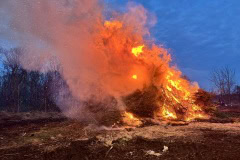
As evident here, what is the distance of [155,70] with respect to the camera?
16359mm

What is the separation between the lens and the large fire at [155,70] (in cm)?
1574

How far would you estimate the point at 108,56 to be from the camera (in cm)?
1605

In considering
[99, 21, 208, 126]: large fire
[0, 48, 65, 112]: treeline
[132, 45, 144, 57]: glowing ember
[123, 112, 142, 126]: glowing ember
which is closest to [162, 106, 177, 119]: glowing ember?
[99, 21, 208, 126]: large fire

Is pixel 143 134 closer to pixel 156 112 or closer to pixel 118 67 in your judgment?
pixel 156 112

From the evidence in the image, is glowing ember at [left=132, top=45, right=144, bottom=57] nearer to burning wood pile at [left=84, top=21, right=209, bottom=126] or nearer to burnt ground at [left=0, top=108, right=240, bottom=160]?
burning wood pile at [left=84, top=21, right=209, bottom=126]

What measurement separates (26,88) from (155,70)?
30644mm

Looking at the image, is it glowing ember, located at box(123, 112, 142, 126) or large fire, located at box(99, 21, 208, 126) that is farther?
large fire, located at box(99, 21, 208, 126)

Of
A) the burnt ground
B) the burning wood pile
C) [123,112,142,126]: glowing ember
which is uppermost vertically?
the burning wood pile

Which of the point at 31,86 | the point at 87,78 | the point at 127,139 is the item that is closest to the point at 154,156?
the point at 127,139

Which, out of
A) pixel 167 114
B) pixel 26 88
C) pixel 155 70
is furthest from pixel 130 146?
pixel 26 88

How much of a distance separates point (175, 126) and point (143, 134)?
9.95ft

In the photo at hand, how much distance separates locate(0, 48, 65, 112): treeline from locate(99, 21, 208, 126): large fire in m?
19.6

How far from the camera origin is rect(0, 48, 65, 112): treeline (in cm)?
3259

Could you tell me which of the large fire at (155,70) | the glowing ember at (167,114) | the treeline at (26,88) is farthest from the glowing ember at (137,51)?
the treeline at (26,88)
